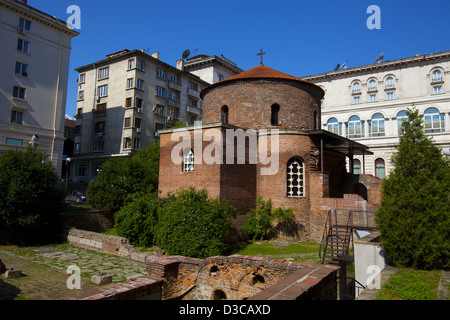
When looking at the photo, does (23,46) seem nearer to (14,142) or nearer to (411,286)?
(14,142)

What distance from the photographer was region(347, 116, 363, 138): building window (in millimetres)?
40156

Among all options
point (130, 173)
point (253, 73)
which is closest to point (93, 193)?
point (130, 173)

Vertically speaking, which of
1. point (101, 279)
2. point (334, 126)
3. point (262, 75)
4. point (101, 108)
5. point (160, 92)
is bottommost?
point (101, 279)

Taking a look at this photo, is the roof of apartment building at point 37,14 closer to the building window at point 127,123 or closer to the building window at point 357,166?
the building window at point 127,123

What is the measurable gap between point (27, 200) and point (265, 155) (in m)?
14.0

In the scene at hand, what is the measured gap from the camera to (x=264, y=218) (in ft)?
59.1

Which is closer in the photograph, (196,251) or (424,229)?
(424,229)

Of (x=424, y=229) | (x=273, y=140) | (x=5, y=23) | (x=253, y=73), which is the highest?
(x=5, y=23)

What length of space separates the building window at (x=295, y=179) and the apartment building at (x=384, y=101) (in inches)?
864

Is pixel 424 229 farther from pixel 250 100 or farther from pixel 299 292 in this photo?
pixel 250 100

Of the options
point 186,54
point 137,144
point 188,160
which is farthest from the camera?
point 186,54

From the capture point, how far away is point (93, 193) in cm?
2372

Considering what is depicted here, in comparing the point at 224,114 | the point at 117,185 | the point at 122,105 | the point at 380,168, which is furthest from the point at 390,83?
the point at 117,185

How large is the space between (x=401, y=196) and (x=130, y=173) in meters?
18.7
